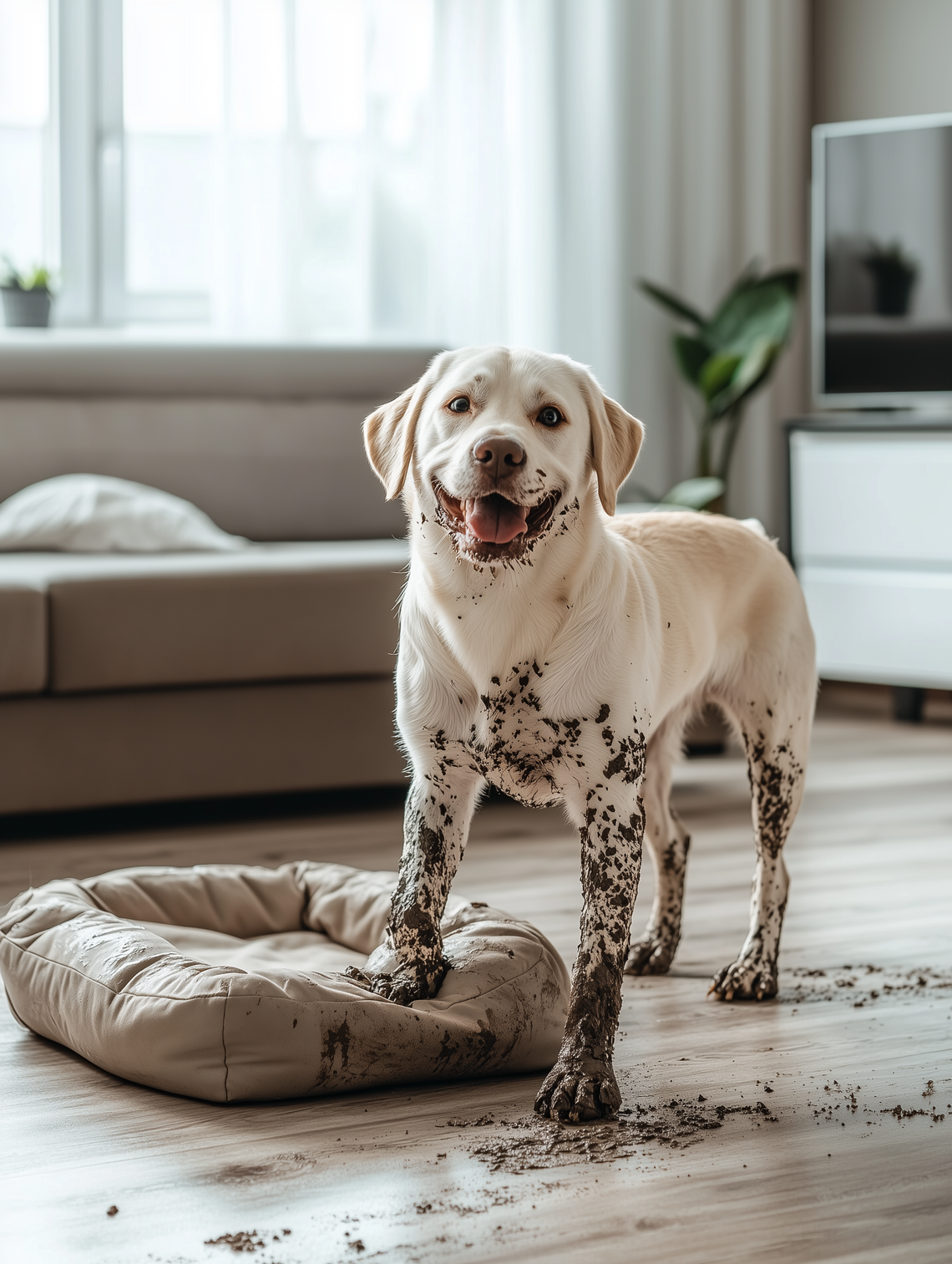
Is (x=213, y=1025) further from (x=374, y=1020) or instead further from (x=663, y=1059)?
(x=663, y=1059)

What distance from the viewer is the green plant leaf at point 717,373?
4.93 m

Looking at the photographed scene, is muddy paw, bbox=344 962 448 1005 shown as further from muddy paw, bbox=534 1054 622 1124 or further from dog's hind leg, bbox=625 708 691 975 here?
dog's hind leg, bbox=625 708 691 975

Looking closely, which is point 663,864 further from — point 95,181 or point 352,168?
point 95,181

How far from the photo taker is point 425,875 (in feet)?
6.08

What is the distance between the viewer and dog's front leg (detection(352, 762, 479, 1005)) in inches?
72.9

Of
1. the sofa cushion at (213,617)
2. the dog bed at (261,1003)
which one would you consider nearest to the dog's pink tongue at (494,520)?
the dog bed at (261,1003)

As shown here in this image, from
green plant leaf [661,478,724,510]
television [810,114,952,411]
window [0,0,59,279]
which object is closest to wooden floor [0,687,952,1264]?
green plant leaf [661,478,724,510]

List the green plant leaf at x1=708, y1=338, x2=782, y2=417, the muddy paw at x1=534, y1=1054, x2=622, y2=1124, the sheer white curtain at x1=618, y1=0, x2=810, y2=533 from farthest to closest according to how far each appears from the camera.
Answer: the sheer white curtain at x1=618, y1=0, x2=810, y2=533
the green plant leaf at x1=708, y1=338, x2=782, y2=417
the muddy paw at x1=534, y1=1054, x2=622, y2=1124

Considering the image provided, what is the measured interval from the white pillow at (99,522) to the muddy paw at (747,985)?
1.93 meters

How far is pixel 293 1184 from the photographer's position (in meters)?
1.50

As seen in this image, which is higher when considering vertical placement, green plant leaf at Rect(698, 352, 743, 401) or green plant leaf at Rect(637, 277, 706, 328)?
green plant leaf at Rect(637, 277, 706, 328)

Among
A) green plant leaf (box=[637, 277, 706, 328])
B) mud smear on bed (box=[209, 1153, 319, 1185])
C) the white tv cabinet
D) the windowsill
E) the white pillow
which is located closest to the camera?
mud smear on bed (box=[209, 1153, 319, 1185])

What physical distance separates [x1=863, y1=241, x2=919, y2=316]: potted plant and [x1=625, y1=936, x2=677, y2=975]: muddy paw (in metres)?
3.26

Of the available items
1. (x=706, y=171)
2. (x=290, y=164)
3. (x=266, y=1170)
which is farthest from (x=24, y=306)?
(x=266, y=1170)
